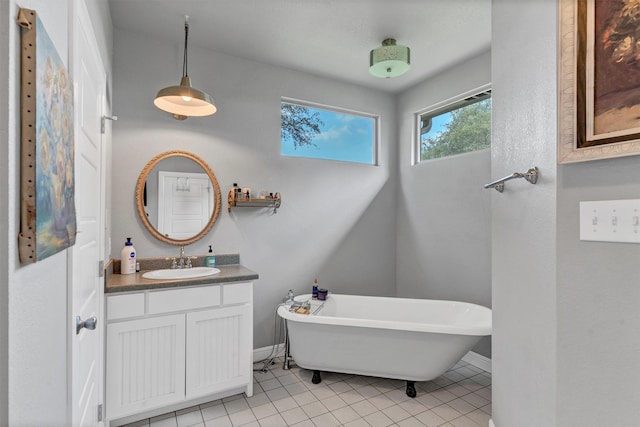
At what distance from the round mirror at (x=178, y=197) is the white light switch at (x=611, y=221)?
2537 millimetres

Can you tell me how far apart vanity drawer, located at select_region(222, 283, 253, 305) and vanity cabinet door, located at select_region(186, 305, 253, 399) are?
0.16 ft

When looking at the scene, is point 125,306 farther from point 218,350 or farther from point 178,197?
point 178,197

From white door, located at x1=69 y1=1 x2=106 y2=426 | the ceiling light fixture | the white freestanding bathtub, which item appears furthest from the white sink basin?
the ceiling light fixture

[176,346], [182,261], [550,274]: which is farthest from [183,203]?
[550,274]

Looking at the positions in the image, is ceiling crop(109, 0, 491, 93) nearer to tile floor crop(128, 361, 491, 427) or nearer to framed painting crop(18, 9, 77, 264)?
framed painting crop(18, 9, 77, 264)

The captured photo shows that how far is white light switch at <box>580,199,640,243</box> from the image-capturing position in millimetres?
1045

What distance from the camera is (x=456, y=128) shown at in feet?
11.0

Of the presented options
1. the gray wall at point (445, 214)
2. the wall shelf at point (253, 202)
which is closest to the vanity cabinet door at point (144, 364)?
the wall shelf at point (253, 202)

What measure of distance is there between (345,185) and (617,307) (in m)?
2.72

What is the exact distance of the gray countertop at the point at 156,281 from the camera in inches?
80.7

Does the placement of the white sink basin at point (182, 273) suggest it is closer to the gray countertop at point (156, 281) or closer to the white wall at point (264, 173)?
the gray countertop at point (156, 281)

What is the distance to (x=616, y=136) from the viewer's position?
41.6 inches

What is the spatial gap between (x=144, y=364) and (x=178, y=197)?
4.26 feet

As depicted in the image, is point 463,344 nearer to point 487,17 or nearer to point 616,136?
point 616,136
